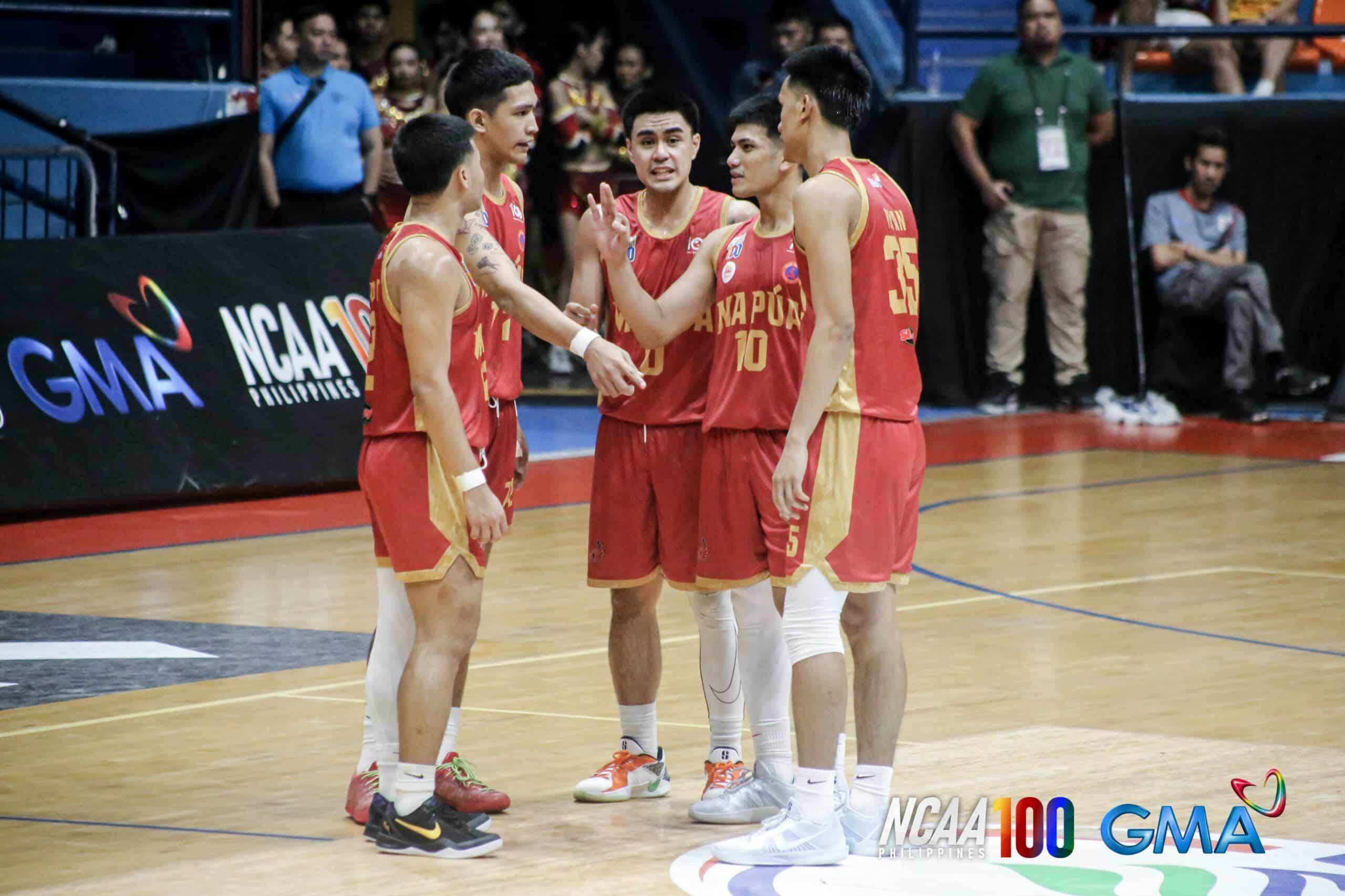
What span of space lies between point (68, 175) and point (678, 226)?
7573 mm

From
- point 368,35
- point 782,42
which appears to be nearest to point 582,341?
point 782,42

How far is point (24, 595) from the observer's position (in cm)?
888

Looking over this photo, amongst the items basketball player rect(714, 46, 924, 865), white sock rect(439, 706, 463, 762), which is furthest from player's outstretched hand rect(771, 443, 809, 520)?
white sock rect(439, 706, 463, 762)

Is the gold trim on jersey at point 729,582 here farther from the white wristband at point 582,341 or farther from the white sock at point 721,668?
the white wristband at point 582,341

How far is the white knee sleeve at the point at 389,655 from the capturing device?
17.9ft

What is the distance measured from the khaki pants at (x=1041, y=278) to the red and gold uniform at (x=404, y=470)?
10296 millimetres

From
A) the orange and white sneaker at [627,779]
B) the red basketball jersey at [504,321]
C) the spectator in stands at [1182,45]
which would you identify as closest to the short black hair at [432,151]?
the red basketball jersey at [504,321]

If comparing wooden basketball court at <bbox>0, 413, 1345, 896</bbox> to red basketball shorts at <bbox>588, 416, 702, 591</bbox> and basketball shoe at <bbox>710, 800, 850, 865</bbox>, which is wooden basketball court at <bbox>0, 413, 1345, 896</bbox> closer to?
basketball shoe at <bbox>710, 800, 850, 865</bbox>

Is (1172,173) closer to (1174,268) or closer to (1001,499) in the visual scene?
(1174,268)

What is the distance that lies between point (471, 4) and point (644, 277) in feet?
40.5

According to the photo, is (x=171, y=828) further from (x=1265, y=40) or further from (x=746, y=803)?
(x=1265, y=40)

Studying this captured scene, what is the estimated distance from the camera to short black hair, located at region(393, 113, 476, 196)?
5332mm

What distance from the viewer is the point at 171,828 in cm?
547

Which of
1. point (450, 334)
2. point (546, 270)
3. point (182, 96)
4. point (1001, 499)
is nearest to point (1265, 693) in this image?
point (450, 334)
